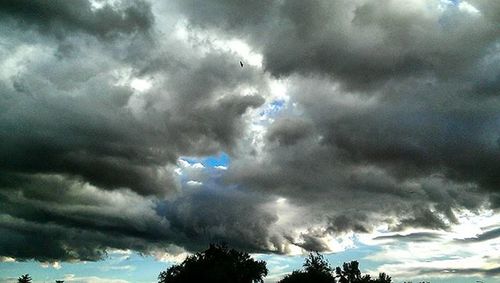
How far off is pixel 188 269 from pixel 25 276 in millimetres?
42381

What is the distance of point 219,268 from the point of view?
335 ft

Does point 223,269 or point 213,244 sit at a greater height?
point 213,244

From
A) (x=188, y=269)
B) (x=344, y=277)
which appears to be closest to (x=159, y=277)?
(x=188, y=269)

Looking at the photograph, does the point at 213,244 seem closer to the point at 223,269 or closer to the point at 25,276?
the point at 223,269

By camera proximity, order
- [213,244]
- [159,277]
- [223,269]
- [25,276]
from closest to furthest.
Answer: [223,269]
[25,276]
[213,244]
[159,277]

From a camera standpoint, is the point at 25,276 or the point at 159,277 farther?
the point at 159,277

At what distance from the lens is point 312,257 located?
121438mm

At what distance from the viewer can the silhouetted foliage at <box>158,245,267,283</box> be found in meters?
102

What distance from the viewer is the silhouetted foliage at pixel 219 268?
334 ft

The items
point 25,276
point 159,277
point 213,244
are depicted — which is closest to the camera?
point 25,276

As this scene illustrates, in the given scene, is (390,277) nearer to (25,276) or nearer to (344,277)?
(344,277)

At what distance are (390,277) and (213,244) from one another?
2178 inches

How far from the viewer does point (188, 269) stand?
112 metres

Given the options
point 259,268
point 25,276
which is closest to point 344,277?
point 259,268
